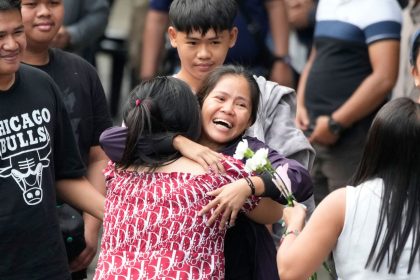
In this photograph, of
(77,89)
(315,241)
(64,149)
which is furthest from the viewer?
(77,89)

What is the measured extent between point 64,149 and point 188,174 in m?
0.89

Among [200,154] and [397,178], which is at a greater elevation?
[397,178]

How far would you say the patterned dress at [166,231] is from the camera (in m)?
3.97

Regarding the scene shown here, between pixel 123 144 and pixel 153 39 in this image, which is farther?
pixel 153 39

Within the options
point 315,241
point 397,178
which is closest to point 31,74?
point 315,241

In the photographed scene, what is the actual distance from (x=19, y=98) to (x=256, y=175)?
1.02 meters

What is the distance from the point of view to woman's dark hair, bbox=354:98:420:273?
3.70m

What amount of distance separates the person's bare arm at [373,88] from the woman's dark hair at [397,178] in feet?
8.29

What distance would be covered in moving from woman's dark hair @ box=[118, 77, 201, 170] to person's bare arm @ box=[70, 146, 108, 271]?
3.47 ft

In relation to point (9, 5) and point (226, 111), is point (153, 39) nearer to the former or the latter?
point (9, 5)

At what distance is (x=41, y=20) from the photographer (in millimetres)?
5246

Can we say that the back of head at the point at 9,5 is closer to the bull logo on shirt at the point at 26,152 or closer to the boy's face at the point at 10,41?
the boy's face at the point at 10,41

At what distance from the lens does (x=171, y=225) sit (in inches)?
157

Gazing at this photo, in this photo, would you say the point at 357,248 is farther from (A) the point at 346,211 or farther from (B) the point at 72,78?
(B) the point at 72,78
